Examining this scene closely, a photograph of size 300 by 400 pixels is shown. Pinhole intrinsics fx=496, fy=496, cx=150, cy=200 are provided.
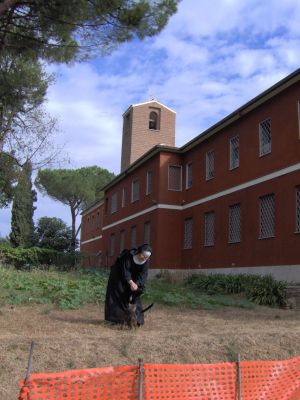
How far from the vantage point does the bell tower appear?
38.9m

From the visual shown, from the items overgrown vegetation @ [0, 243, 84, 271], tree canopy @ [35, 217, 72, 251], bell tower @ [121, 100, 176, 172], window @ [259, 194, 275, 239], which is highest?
bell tower @ [121, 100, 176, 172]

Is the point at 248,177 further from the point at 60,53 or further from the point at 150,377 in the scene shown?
the point at 150,377

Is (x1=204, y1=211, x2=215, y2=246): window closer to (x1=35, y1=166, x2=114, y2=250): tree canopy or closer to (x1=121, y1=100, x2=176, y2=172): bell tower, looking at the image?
(x1=121, y1=100, x2=176, y2=172): bell tower

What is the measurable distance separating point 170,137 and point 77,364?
34973 millimetres

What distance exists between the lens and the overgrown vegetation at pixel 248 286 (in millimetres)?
14930

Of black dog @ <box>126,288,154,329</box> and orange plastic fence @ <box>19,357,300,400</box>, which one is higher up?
black dog @ <box>126,288,154,329</box>

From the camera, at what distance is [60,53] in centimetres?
1298

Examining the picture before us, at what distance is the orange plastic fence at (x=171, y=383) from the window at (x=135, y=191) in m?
25.0

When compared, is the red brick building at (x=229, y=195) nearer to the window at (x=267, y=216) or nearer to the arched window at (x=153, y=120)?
the window at (x=267, y=216)

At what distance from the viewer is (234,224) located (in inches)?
816

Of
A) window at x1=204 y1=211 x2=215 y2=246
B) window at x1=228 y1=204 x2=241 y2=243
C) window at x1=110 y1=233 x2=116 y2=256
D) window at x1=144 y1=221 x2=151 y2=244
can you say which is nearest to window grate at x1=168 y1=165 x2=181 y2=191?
window at x1=144 y1=221 x2=151 y2=244

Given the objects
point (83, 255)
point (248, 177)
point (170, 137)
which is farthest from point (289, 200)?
point (170, 137)

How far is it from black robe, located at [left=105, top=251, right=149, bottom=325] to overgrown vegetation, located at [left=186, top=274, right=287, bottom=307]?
7.43 meters

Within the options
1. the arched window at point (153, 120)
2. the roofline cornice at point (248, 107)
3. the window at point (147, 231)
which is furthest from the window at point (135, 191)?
the arched window at point (153, 120)
